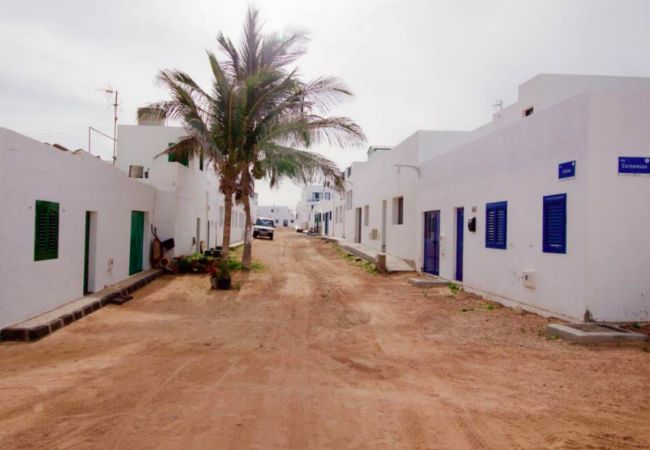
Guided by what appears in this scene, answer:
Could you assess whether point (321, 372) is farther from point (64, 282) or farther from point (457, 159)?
point (457, 159)

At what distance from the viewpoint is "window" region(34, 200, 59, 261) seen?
799cm

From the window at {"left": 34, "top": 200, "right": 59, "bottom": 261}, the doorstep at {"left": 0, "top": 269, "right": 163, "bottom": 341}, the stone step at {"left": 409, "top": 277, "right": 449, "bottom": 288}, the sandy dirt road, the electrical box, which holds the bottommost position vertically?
the sandy dirt road

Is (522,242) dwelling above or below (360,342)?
above

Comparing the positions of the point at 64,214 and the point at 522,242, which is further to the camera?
the point at 522,242

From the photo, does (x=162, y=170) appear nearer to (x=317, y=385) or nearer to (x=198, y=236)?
(x=198, y=236)

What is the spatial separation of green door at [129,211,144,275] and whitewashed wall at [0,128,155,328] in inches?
39.9

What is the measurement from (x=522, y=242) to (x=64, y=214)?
347 inches

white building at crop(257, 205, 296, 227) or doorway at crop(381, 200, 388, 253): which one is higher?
white building at crop(257, 205, 296, 227)

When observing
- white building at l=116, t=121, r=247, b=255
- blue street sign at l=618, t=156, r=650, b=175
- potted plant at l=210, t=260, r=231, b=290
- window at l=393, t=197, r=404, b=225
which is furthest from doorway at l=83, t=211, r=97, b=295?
window at l=393, t=197, r=404, b=225

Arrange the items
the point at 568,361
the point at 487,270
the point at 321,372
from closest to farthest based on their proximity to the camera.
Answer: the point at 321,372 < the point at 568,361 < the point at 487,270

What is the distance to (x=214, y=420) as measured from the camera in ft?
13.5

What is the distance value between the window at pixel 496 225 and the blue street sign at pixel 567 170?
2.06 meters

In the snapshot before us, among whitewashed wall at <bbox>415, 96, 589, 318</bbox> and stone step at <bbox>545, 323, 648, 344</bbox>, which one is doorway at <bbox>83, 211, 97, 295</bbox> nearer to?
whitewashed wall at <bbox>415, 96, 589, 318</bbox>

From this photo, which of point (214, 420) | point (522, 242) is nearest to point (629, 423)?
point (214, 420)
